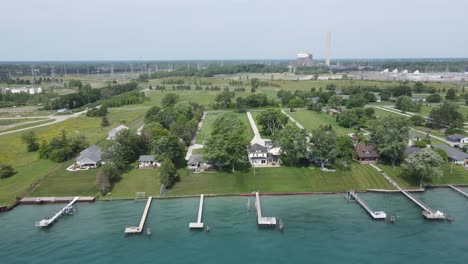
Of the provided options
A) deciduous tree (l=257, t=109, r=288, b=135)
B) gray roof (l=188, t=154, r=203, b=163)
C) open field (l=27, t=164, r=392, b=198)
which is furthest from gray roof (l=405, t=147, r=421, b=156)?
gray roof (l=188, t=154, r=203, b=163)

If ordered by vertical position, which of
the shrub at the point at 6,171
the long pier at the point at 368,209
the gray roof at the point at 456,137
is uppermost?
the gray roof at the point at 456,137

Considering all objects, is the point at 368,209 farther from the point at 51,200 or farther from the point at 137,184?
the point at 51,200

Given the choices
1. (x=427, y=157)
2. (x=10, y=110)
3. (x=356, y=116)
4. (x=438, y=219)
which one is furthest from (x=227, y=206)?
(x=10, y=110)

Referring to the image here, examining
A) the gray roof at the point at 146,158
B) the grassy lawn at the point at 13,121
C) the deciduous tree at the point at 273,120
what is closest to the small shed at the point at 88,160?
the gray roof at the point at 146,158

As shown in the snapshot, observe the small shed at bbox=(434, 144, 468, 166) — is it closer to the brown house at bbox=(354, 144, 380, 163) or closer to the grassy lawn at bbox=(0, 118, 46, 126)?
the brown house at bbox=(354, 144, 380, 163)

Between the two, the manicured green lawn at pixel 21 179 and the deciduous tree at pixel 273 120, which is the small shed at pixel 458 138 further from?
the manicured green lawn at pixel 21 179

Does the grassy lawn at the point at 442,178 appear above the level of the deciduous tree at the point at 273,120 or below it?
below

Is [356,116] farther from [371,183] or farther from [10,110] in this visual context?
[10,110]
